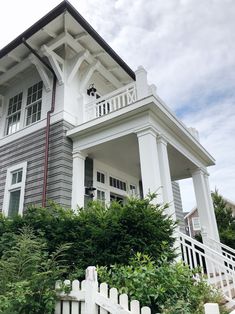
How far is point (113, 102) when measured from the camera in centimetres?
678

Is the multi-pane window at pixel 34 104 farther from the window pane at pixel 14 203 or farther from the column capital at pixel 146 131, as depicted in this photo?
the column capital at pixel 146 131

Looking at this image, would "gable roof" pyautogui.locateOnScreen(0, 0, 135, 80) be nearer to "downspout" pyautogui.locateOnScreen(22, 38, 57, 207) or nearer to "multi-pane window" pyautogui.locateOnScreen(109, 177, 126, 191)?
"downspout" pyautogui.locateOnScreen(22, 38, 57, 207)

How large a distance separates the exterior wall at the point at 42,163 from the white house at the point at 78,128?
3 cm

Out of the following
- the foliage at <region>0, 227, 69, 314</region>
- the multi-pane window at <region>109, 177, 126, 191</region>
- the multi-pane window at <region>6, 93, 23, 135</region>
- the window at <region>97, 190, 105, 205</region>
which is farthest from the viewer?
the multi-pane window at <region>6, 93, 23, 135</region>

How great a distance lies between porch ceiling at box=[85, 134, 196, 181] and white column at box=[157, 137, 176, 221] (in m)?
0.72

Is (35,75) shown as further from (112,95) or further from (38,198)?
(38,198)

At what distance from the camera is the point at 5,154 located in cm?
816

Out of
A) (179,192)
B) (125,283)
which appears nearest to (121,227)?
(125,283)

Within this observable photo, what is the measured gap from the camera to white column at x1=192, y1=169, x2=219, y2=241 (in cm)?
773

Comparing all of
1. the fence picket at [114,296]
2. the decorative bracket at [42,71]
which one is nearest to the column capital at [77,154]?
the decorative bracket at [42,71]

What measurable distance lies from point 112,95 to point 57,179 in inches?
107

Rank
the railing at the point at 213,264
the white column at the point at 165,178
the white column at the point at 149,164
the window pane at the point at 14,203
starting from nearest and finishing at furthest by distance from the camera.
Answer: the railing at the point at 213,264
the white column at the point at 149,164
the white column at the point at 165,178
the window pane at the point at 14,203

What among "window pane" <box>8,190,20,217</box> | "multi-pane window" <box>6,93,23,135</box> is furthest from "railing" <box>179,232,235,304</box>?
"multi-pane window" <box>6,93,23,135</box>

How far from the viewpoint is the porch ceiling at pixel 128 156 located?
6.73 meters
